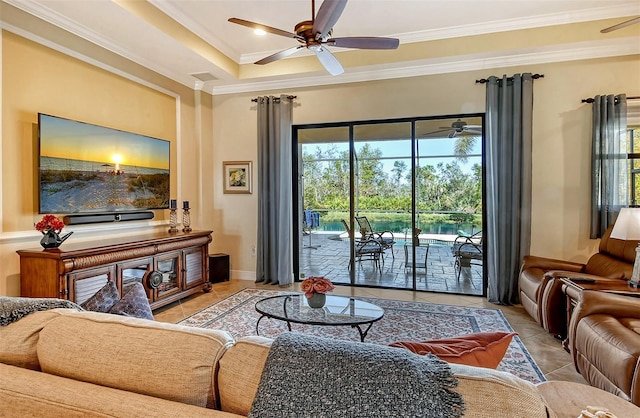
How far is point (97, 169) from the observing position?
363 centimetres

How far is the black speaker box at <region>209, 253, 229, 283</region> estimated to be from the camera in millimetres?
5113

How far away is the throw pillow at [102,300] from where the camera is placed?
4.91 ft

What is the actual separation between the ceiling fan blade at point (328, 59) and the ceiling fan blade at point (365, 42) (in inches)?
6.1

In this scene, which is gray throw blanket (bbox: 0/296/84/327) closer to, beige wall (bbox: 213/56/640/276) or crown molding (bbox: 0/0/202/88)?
crown molding (bbox: 0/0/202/88)

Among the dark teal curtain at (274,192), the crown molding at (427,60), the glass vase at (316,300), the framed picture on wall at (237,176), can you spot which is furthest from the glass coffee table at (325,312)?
the crown molding at (427,60)

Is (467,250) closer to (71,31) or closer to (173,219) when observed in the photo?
(173,219)

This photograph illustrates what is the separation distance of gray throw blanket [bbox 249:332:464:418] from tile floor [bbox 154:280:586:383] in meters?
2.38

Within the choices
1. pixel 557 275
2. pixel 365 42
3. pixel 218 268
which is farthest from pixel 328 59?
pixel 218 268

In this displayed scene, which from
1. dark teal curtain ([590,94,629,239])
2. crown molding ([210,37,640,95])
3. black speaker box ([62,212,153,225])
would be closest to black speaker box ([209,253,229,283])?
black speaker box ([62,212,153,225])

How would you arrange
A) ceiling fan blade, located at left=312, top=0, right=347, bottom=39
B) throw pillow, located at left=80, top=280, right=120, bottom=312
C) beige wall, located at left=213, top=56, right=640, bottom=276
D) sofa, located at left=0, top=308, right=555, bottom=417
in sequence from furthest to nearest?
beige wall, located at left=213, top=56, right=640, bottom=276
ceiling fan blade, located at left=312, top=0, right=347, bottom=39
throw pillow, located at left=80, top=280, right=120, bottom=312
sofa, located at left=0, top=308, right=555, bottom=417

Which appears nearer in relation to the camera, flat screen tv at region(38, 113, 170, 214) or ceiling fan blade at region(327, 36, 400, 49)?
ceiling fan blade at region(327, 36, 400, 49)

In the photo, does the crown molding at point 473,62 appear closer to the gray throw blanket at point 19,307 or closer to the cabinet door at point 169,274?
the cabinet door at point 169,274

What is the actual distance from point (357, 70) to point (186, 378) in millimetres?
4511

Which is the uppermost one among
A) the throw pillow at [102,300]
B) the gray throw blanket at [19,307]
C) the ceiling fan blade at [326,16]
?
the ceiling fan blade at [326,16]
